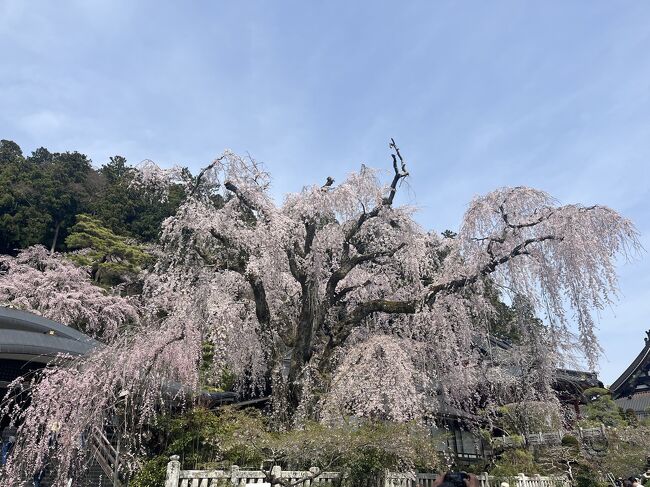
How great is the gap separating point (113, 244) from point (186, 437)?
2397 cm

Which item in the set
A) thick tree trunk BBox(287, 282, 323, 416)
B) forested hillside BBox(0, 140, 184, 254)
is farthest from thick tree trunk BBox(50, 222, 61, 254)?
thick tree trunk BBox(287, 282, 323, 416)

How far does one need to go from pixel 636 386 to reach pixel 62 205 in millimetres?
37070

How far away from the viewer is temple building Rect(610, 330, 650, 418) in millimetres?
19812

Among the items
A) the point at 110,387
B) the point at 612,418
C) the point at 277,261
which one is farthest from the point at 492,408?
the point at 110,387

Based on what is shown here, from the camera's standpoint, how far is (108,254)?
1204 inches

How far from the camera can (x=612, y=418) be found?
15102 millimetres

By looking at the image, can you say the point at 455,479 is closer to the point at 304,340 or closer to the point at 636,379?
the point at 304,340

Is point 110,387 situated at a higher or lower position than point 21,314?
lower

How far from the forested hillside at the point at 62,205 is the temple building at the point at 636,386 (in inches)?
1079

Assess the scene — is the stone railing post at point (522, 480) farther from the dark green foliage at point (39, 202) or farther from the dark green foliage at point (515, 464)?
the dark green foliage at point (39, 202)

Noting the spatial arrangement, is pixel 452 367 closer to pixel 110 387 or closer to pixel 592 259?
pixel 592 259

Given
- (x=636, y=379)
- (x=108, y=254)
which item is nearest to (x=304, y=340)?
(x=636, y=379)

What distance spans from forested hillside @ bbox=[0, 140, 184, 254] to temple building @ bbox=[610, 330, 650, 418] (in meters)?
27.4

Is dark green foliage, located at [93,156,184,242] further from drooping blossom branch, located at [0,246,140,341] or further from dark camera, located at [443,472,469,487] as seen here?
dark camera, located at [443,472,469,487]
